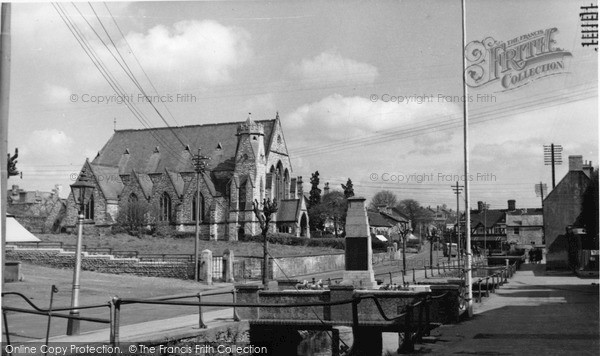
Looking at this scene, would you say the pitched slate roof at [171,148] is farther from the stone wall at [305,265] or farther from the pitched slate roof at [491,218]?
the pitched slate roof at [491,218]

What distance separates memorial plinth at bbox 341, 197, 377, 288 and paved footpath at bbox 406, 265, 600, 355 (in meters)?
3.51

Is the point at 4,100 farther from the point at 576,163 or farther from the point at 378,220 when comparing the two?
the point at 378,220

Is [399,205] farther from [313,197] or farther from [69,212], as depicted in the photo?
[69,212]

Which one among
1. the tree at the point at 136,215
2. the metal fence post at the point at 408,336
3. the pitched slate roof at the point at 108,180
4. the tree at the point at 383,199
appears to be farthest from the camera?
the tree at the point at 383,199

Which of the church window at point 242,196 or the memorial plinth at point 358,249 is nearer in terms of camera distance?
the memorial plinth at point 358,249

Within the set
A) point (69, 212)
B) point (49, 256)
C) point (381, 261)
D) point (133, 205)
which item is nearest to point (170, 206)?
point (133, 205)

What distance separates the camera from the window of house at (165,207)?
70.5 meters

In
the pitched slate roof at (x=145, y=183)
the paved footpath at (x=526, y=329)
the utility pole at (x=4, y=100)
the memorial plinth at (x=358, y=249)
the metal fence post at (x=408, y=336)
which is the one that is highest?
the pitched slate roof at (x=145, y=183)

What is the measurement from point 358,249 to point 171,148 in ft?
200

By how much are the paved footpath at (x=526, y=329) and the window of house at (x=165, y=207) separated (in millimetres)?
53086

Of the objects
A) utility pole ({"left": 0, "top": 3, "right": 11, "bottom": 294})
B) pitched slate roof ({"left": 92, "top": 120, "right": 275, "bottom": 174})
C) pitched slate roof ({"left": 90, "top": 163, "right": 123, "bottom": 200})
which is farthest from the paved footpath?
pitched slate roof ({"left": 90, "top": 163, "right": 123, "bottom": 200})

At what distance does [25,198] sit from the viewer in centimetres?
10331

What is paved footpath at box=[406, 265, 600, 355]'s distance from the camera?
35.4ft

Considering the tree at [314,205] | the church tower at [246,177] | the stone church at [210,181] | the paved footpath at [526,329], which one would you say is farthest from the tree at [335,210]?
the paved footpath at [526,329]
